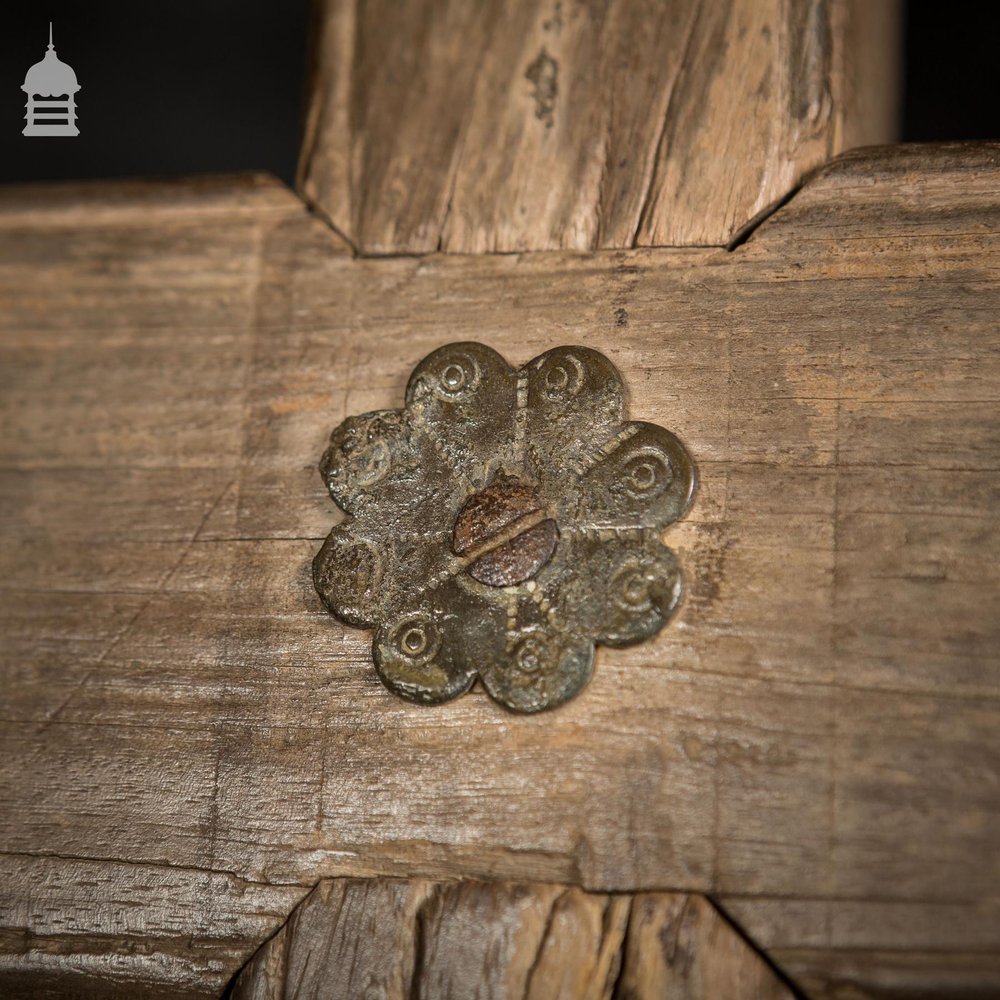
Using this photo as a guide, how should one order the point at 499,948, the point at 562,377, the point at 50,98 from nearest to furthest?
the point at 499,948 < the point at 562,377 < the point at 50,98

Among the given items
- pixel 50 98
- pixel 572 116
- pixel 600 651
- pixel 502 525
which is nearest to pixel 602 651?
pixel 600 651

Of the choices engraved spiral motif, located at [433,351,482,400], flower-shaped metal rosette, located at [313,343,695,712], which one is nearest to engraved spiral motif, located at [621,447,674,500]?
flower-shaped metal rosette, located at [313,343,695,712]

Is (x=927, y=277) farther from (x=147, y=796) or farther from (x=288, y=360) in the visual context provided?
(x=147, y=796)

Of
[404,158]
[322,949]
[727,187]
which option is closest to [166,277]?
[404,158]

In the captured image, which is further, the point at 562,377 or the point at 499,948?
the point at 562,377

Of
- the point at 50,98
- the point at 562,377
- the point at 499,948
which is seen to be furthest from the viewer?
the point at 50,98

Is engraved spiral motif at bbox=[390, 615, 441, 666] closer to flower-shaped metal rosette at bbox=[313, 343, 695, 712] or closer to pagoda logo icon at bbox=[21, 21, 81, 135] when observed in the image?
flower-shaped metal rosette at bbox=[313, 343, 695, 712]

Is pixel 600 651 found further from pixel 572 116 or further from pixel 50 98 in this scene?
pixel 50 98

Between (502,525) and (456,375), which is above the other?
(456,375)
